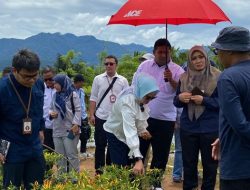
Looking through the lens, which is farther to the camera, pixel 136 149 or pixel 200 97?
pixel 200 97

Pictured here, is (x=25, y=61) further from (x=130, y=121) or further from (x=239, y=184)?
(x=239, y=184)

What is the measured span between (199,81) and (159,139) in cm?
86

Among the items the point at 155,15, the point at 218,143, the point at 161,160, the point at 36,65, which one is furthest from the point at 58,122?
the point at 218,143

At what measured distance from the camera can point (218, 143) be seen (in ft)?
10.6

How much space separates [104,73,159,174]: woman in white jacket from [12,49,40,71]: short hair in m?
0.94

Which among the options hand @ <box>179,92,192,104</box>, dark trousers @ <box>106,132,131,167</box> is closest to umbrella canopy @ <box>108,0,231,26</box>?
hand @ <box>179,92,192,104</box>

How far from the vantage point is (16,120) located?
11.7 ft

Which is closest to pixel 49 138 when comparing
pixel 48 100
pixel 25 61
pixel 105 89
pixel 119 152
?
pixel 48 100

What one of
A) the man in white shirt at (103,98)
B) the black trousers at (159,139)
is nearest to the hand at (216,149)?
the black trousers at (159,139)

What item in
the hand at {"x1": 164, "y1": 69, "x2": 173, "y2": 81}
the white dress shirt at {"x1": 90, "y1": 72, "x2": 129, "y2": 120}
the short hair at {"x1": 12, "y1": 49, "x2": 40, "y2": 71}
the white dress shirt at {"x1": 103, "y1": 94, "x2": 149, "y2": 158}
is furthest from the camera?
the white dress shirt at {"x1": 90, "y1": 72, "x2": 129, "y2": 120}

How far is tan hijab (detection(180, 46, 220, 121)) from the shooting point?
4520mm

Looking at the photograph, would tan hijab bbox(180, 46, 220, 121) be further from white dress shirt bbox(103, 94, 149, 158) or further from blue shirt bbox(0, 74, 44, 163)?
blue shirt bbox(0, 74, 44, 163)

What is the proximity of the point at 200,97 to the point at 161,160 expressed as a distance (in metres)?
1.02

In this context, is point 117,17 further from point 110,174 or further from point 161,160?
point 110,174
